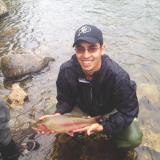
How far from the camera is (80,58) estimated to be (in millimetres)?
4676

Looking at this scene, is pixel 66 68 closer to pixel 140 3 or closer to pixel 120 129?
pixel 120 129

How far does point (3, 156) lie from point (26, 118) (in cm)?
204

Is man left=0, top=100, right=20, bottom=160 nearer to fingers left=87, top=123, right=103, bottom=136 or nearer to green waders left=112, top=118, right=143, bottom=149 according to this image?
fingers left=87, top=123, right=103, bottom=136

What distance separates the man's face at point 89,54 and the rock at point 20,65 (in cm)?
417

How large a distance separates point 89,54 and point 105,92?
0.78 meters

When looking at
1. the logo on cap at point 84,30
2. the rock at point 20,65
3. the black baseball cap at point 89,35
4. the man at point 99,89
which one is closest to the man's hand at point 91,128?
the man at point 99,89

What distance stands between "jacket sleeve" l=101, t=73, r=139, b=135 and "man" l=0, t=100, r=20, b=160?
4.58 ft

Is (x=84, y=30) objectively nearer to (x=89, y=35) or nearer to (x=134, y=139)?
(x=89, y=35)

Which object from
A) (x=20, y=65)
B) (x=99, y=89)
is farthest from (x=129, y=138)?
(x=20, y=65)

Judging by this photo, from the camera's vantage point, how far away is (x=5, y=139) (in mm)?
4371

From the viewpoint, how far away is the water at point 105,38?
7.36 m

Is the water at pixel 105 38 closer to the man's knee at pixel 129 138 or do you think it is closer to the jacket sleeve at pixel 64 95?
the man's knee at pixel 129 138

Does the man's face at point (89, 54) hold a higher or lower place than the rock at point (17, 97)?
higher

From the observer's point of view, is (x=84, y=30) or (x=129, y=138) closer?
(x=84, y=30)
